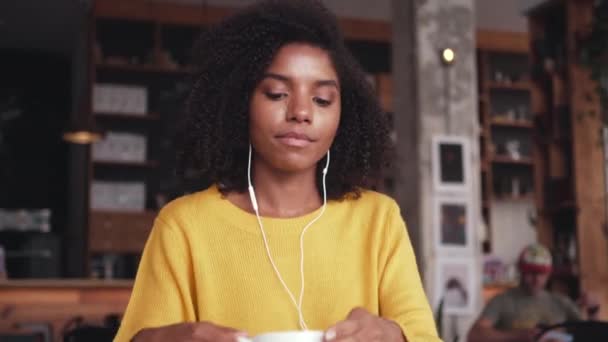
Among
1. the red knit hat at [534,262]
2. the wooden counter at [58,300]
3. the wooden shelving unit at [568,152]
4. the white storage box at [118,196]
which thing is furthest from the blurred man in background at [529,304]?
the white storage box at [118,196]

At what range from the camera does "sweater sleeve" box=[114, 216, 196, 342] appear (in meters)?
1.03

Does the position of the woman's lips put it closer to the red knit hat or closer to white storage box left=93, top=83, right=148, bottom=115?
the red knit hat

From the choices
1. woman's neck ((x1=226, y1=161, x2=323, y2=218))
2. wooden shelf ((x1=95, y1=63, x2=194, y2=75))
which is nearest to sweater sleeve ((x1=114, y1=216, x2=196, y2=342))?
woman's neck ((x1=226, y1=161, x2=323, y2=218))

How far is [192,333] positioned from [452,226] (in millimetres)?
4136

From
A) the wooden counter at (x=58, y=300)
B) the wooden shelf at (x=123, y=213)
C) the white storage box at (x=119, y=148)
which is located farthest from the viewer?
the white storage box at (x=119, y=148)

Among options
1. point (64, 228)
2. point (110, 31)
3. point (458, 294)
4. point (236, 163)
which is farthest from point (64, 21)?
point (236, 163)

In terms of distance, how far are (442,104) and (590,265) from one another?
7.70ft

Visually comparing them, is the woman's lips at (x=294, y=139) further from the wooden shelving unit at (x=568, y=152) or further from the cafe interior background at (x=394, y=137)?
the wooden shelving unit at (x=568, y=152)

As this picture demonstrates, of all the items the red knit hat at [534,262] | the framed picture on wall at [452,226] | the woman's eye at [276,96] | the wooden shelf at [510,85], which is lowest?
the red knit hat at [534,262]

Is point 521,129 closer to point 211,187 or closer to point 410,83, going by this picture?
point 410,83

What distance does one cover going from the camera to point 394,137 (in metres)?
6.23

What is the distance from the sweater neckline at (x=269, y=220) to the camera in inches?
43.1

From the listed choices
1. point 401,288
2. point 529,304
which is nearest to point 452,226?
point 529,304

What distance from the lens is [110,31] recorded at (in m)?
8.29
